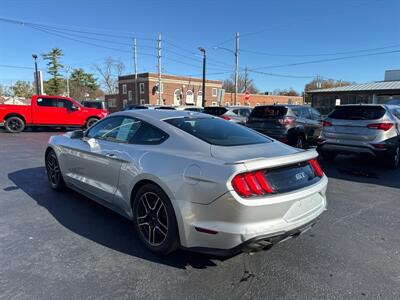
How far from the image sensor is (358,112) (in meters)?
7.49

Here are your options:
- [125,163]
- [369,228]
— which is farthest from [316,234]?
[125,163]

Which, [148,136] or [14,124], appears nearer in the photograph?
[148,136]

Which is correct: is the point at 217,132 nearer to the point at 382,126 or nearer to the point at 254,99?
the point at 382,126

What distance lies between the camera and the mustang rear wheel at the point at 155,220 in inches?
116

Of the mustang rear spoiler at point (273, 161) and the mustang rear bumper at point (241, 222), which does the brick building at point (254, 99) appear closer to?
the mustang rear spoiler at point (273, 161)

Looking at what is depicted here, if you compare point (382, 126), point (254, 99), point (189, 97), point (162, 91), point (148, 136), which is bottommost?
point (382, 126)

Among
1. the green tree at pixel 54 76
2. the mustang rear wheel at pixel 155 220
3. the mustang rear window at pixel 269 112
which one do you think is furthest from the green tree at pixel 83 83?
the mustang rear wheel at pixel 155 220

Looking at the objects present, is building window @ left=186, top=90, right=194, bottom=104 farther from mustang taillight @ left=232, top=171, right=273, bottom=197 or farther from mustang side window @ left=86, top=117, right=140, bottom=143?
mustang taillight @ left=232, top=171, right=273, bottom=197

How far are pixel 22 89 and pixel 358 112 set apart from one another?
315 ft

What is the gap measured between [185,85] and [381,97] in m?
32.6

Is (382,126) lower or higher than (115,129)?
lower

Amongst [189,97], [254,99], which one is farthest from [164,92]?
[254,99]

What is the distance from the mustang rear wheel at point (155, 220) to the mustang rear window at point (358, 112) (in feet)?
20.3

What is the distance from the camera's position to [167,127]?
3.45 m
